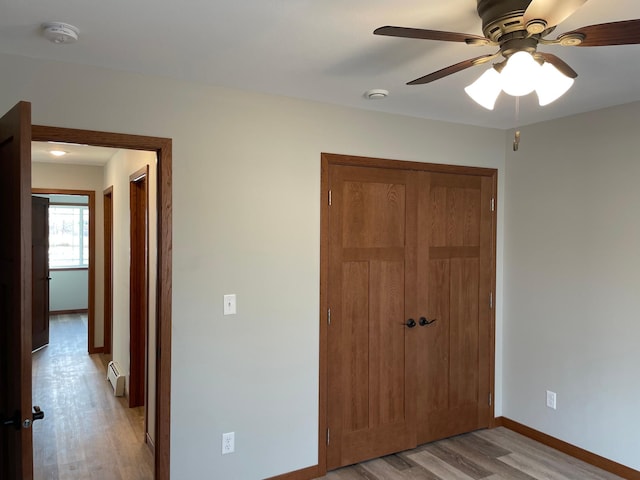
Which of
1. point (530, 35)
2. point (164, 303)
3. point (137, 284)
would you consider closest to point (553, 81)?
point (530, 35)

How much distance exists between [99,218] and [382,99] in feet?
15.2

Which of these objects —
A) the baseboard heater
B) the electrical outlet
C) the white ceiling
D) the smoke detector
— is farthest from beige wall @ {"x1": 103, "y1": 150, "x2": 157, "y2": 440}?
the smoke detector

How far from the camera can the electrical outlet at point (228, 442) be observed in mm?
2689

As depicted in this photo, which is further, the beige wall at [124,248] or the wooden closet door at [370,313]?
the beige wall at [124,248]

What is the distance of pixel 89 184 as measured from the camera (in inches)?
237

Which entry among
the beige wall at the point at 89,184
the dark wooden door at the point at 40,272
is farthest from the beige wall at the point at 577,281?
the dark wooden door at the point at 40,272

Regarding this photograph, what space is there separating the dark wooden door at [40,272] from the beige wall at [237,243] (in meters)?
4.49

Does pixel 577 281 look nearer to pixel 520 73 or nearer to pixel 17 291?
pixel 520 73

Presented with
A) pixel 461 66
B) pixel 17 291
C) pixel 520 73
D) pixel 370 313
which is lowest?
pixel 370 313

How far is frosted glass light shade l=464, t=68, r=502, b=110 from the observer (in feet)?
5.63

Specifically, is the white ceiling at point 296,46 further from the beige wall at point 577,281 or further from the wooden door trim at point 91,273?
the wooden door trim at point 91,273

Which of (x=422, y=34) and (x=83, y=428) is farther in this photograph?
(x=83, y=428)

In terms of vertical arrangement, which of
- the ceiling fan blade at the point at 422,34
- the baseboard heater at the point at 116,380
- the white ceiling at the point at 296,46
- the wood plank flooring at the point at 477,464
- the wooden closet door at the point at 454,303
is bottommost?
the wood plank flooring at the point at 477,464

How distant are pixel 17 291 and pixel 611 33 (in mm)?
2070
